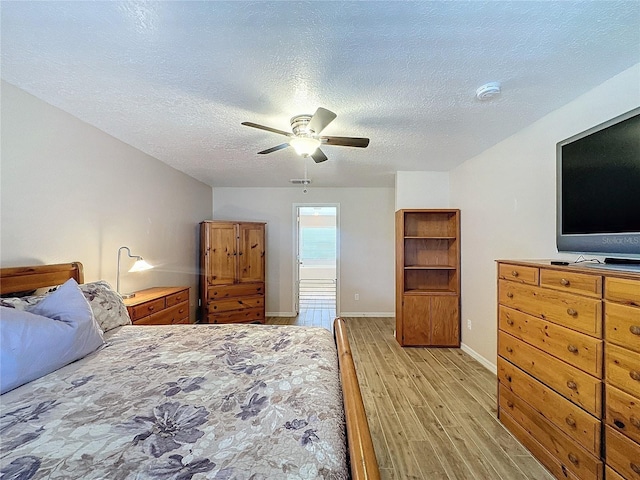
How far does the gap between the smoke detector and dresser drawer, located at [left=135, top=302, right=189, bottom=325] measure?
331 cm

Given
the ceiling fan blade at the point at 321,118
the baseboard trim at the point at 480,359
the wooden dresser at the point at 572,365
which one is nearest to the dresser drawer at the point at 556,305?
the wooden dresser at the point at 572,365

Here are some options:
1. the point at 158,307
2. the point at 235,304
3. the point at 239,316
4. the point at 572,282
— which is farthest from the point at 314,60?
the point at 239,316

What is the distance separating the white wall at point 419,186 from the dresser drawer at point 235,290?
8.68ft

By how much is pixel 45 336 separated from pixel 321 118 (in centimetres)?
192

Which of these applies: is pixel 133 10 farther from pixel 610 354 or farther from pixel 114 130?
pixel 610 354

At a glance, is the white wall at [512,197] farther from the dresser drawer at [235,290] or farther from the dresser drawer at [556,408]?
the dresser drawer at [235,290]

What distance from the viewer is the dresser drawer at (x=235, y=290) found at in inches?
168

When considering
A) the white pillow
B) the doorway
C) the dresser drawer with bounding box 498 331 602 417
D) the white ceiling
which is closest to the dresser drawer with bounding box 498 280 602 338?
the dresser drawer with bounding box 498 331 602 417

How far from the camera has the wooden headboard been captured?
5.59 feet

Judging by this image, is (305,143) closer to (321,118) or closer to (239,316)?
(321,118)

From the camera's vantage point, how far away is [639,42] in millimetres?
1397

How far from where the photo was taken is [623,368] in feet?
4.17

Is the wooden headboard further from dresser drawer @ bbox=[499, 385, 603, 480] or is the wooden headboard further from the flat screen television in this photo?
the flat screen television

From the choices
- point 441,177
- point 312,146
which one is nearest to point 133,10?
point 312,146
